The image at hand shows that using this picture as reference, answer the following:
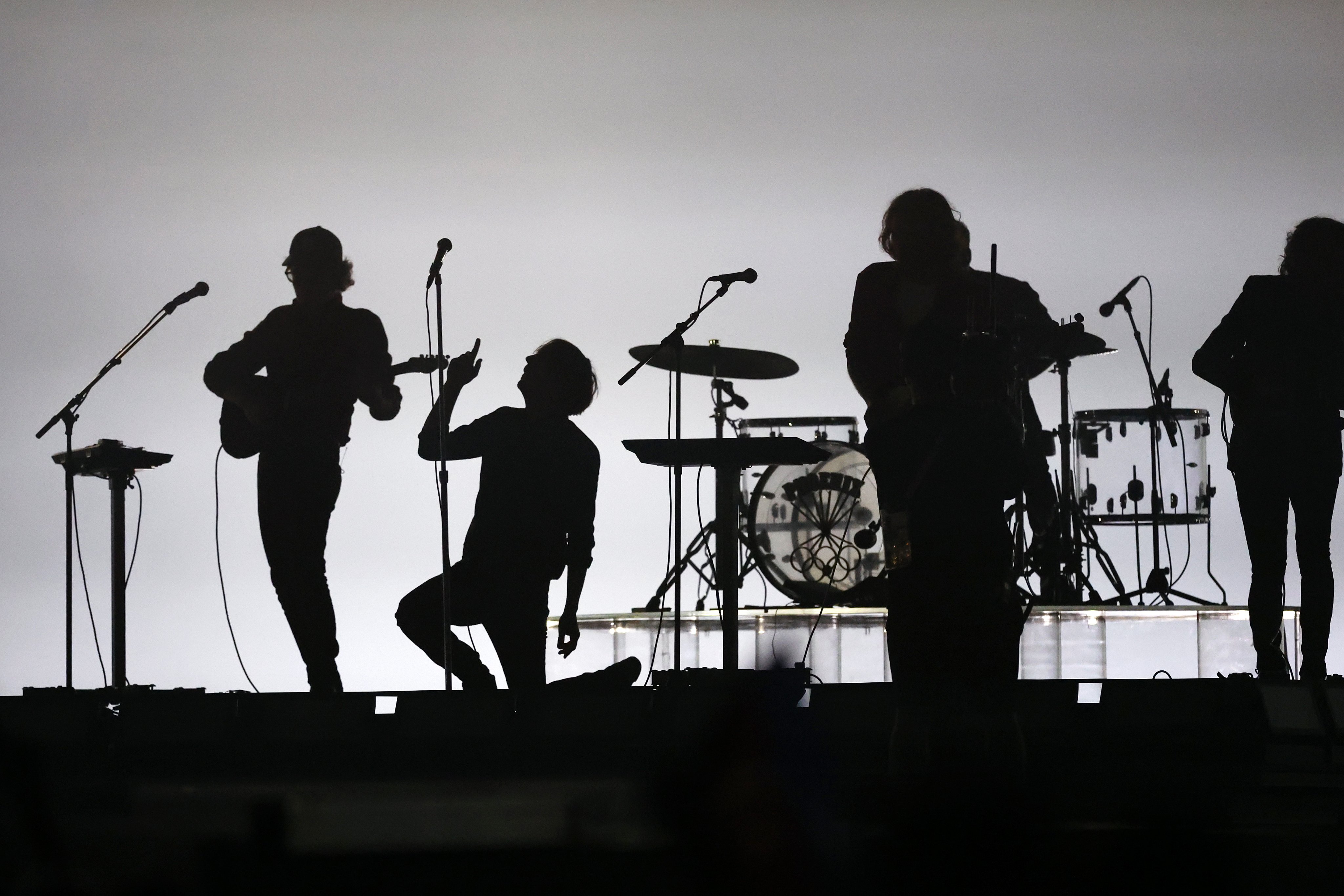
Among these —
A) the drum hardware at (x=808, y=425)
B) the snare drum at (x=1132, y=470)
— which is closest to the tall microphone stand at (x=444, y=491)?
the drum hardware at (x=808, y=425)

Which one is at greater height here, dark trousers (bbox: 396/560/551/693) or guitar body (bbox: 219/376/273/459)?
guitar body (bbox: 219/376/273/459)

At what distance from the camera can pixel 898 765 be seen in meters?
3.05

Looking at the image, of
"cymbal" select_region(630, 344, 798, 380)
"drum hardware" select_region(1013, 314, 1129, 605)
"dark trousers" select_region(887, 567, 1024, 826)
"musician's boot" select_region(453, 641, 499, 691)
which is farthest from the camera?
"cymbal" select_region(630, 344, 798, 380)

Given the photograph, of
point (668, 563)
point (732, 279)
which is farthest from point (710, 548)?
point (732, 279)

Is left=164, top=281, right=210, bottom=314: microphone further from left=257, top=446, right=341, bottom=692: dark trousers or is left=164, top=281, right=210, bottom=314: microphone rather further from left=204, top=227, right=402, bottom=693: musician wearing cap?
left=257, top=446, right=341, bottom=692: dark trousers

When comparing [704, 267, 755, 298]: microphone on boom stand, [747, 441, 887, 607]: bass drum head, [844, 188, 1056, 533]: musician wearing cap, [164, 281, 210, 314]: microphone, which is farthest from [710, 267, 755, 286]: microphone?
[747, 441, 887, 607]: bass drum head

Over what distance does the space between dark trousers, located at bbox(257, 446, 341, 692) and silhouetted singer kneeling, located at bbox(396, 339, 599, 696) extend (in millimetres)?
270

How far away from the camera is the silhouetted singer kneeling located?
4.59 meters

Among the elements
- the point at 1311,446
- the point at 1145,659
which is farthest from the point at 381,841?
the point at 1145,659

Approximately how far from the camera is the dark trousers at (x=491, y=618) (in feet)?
15.0

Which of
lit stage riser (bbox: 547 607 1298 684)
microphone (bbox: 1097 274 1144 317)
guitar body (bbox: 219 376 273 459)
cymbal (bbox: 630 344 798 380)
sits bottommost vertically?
lit stage riser (bbox: 547 607 1298 684)

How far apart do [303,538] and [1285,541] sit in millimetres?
2953

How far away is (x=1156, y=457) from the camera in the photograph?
23.9 feet

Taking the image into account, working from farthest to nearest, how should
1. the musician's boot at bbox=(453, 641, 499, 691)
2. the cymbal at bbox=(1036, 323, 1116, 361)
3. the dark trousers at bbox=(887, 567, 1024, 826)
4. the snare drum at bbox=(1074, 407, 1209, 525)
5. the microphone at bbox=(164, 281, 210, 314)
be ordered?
the snare drum at bbox=(1074, 407, 1209, 525) < the cymbal at bbox=(1036, 323, 1116, 361) < the microphone at bbox=(164, 281, 210, 314) < the musician's boot at bbox=(453, 641, 499, 691) < the dark trousers at bbox=(887, 567, 1024, 826)
